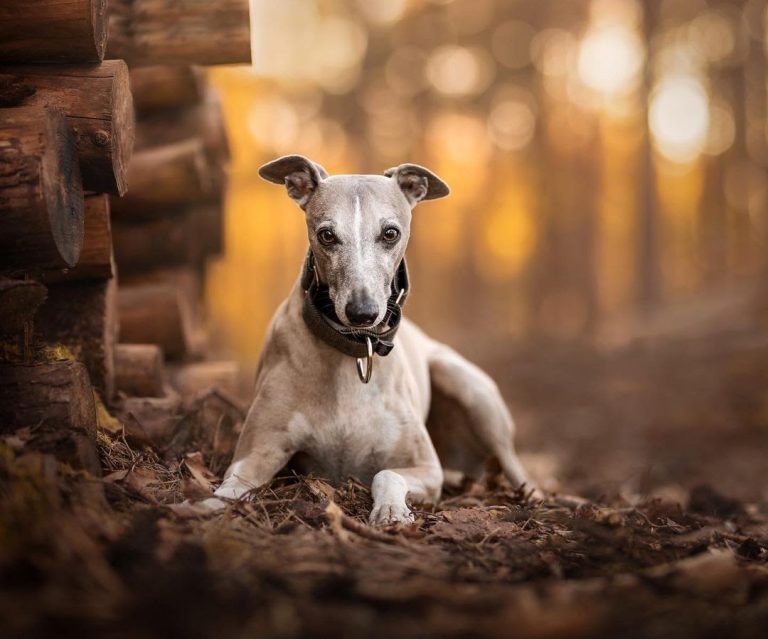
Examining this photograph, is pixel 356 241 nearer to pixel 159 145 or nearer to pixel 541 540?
pixel 541 540

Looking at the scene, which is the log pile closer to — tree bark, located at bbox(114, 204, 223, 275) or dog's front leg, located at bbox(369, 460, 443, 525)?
tree bark, located at bbox(114, 204, 223, 275)

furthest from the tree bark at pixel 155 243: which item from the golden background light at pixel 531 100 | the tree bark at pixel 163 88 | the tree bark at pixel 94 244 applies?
the golden background light at pixel 531 100

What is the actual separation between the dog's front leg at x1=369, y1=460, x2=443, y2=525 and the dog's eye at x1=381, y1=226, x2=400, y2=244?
4.00 feet

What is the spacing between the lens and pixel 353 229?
13.8 ft

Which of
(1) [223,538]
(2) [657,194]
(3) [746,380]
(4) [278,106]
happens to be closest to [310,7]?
(4) [278,106]

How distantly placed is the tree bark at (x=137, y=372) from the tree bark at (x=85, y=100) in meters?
1.66

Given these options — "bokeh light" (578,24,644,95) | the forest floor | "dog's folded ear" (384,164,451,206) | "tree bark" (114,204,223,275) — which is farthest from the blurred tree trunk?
the forest floor

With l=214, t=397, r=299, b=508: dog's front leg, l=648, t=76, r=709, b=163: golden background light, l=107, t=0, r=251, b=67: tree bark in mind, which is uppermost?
l=648, t=76, r=709, b=163: golden background light

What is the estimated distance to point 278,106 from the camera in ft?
82.0

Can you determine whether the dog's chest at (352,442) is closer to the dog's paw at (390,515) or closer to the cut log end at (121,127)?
the dog's paw at (390,515)

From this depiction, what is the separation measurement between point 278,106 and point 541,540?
23072 mm

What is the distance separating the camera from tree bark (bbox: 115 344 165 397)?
5.28 metres

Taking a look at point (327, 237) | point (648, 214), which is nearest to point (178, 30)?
point (327, 237)

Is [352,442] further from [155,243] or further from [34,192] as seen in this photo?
[155,243]
